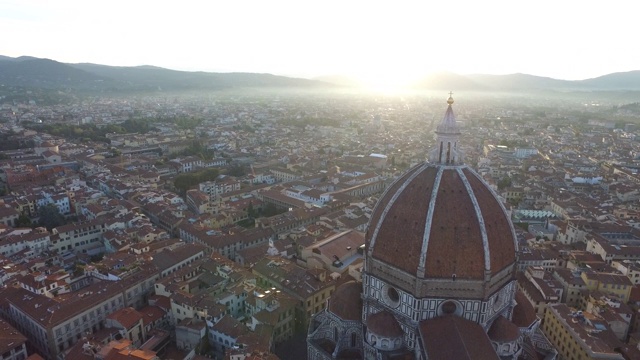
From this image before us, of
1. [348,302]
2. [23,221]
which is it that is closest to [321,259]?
[348,302]

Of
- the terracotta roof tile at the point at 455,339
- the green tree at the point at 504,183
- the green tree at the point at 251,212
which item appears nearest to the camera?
the terracotta roof tile at the point at 455,339

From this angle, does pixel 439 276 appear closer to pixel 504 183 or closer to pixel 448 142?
pixel 448 142

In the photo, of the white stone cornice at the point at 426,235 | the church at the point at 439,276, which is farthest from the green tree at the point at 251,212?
the white stone cornice at the point at 426,235

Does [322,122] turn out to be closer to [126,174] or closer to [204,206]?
[126,174]

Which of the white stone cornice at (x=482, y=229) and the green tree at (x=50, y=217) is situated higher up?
the white stone cornice at (x=482, y=229)

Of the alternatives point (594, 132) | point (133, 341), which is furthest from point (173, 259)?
point (594, 132)

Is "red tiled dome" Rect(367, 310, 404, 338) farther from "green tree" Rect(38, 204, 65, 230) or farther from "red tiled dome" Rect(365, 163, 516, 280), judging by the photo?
"green tree" Rect(38, 204, 65, 230)

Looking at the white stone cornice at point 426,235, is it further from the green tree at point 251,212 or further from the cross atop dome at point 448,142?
the green tree at point 251,212
